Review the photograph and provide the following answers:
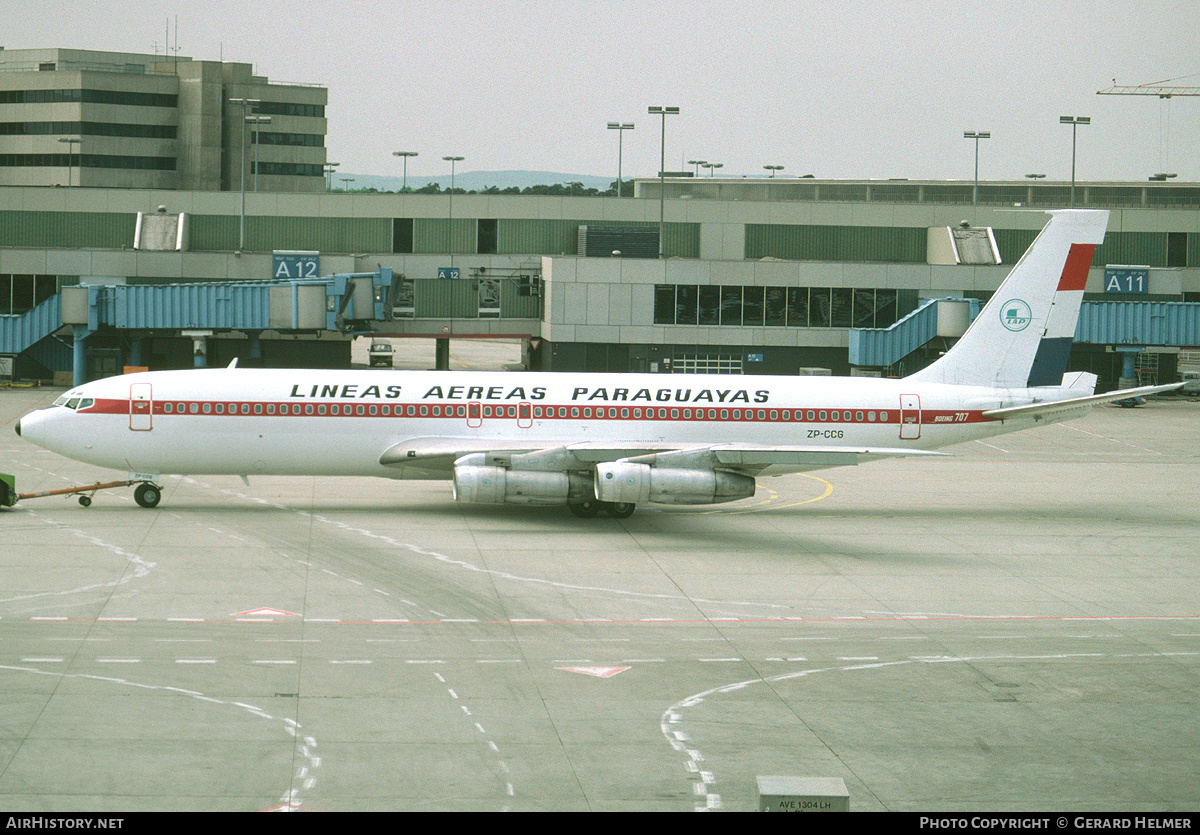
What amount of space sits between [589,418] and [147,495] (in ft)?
48.2

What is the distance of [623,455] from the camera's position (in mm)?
39406

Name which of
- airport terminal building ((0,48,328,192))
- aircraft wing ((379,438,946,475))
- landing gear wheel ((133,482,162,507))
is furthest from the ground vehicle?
airport terminal building ((0,48,328,192))

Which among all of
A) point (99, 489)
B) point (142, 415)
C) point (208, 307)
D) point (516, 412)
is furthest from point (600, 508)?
point (208, 307)

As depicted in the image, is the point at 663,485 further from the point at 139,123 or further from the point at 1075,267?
the point at 139,123

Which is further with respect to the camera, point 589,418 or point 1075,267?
point 1075,267

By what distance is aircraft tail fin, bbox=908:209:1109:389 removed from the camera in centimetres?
4438

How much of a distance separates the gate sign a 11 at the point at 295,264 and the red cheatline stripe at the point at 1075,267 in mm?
49834

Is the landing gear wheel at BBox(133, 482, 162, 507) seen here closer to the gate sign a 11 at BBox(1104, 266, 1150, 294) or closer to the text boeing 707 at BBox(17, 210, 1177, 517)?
the text boeing 707 at BBox(17, 210, 1177, 517)

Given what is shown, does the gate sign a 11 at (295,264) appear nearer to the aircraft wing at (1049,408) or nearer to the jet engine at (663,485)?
the jet engine at (663,485)

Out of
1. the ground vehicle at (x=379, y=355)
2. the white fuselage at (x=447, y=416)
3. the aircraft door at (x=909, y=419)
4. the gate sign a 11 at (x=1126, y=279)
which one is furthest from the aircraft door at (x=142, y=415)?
the gate sign a 11 at (x=1126, y=279)

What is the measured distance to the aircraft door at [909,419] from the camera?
4309 cm

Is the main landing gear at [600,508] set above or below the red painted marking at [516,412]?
below

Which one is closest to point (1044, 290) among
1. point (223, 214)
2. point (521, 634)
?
point (521, 634)

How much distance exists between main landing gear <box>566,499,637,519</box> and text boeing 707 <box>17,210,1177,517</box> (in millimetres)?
75
